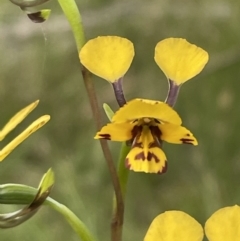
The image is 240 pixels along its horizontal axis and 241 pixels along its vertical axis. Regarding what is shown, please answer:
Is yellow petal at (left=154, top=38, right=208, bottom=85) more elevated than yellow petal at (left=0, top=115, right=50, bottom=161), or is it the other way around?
yellow petal at (left=154, top=38, right=208, bottom=85)

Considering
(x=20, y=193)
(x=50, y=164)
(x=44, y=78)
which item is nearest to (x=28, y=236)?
(x=50, y=164)

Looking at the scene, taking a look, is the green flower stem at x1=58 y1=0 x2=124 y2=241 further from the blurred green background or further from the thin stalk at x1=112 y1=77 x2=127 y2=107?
the blurred green background

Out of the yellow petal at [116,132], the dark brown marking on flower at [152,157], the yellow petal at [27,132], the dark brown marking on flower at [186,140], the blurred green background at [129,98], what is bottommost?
the blurred green background at [129,98]

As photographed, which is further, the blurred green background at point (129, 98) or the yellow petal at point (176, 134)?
the blurred green background at point (129, 98)

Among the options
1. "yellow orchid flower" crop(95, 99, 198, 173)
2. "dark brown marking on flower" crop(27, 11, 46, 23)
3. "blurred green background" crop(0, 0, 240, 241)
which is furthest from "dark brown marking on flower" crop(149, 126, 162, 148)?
"blurred green background" crop(0, 0, 240, 241)

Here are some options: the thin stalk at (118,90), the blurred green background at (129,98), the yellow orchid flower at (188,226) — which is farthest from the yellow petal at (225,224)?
the blurred green background at (129,98)

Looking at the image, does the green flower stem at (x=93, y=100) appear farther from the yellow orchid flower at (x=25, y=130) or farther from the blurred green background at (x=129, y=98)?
the blurred green background at (x=129, y=98)

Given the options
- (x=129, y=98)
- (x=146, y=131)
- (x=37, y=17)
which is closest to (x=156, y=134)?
(x=146, y=131)
